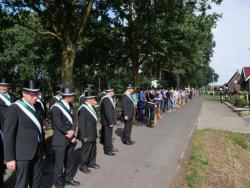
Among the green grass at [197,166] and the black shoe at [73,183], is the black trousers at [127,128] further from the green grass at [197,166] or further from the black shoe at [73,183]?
the black shoe at [73,183]

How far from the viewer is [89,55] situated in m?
27.7

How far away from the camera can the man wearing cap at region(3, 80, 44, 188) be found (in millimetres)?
5804

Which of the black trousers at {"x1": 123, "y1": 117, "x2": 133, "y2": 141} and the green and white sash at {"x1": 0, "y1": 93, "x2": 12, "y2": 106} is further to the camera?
the black trousers at {"x1": 123, "y1": 117, "x2": 133, "y2": 141}

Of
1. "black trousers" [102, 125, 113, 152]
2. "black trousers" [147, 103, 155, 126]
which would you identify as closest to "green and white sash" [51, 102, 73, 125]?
"black trousers" [102, 125, 113, 152]

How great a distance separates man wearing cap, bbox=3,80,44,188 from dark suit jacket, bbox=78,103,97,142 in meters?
2.46

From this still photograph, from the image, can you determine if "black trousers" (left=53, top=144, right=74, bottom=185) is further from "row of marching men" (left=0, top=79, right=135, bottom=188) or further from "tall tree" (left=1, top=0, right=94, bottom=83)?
"tall tree" (left=1, top=0, right=94, bottom=83)

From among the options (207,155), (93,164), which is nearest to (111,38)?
(207,155)

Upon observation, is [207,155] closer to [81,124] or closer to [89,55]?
[81,124]

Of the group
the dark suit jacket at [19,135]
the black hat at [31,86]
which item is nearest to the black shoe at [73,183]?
the dark suit jacket at [19,135]

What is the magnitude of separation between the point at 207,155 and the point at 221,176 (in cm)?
215

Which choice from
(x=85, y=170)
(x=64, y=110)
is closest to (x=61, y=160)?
(x=64, y=110)

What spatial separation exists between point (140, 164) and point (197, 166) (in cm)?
139

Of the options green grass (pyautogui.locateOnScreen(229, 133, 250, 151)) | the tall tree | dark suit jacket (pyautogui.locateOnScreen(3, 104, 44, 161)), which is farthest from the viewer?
the tall tree

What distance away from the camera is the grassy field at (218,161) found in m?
8.89
